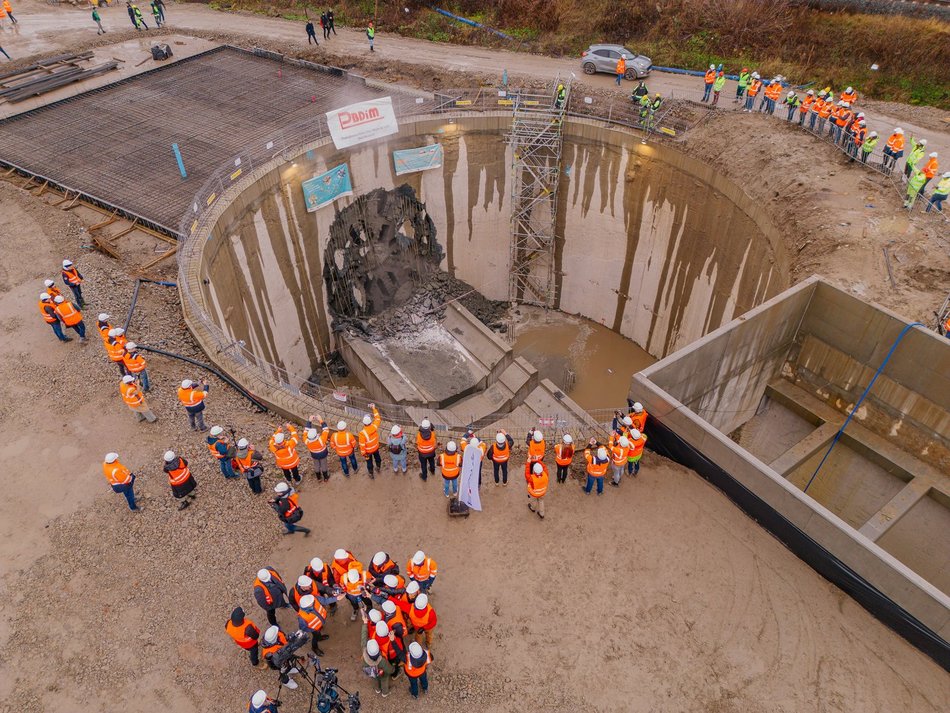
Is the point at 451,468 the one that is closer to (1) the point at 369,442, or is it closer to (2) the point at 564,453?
(1) the point at 369,442

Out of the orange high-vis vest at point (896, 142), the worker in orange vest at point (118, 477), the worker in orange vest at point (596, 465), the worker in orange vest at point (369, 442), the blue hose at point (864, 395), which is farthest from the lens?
the orange high-vis vest at point (896, 142)

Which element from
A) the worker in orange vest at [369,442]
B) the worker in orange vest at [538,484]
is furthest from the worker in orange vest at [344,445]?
the worker in orange vest at [538,484]

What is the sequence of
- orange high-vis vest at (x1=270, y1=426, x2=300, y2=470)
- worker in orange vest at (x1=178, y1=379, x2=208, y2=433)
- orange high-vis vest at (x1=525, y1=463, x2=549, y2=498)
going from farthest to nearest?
1. worker in orange vest at (x1=178, y1=379, x2=208, y2=433)
2. orange high-vis vest at (x1=270, y1=426, x2=300, y2=470)
3. orange high-vis vest at (x1=525, y1=463, x2=549, y2=498)

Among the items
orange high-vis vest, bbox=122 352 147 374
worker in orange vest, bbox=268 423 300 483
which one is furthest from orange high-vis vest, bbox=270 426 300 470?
orange high-vis vest, bbox=122 352 147 374

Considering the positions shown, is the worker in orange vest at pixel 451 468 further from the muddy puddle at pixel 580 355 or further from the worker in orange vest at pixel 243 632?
the muddy puddle at pixel 580 355

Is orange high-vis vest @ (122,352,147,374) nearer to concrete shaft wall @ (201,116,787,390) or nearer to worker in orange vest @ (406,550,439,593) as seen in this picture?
concrete shaft wall @ (201,116,787,390)

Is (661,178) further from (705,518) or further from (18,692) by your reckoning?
(18,692)

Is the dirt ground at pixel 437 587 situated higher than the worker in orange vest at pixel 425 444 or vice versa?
the worker in orange vest at pixel 425 444
